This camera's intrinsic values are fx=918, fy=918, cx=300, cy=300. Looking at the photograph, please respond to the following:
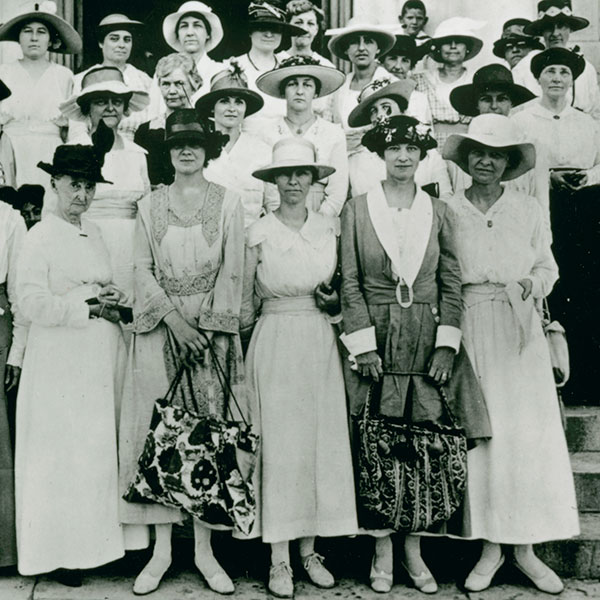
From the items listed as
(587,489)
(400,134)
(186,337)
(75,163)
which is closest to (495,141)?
(400,134)

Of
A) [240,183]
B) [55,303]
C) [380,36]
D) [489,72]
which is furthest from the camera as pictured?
[380,36]

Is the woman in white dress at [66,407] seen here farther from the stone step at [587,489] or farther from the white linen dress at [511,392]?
the stone step at [587,489]

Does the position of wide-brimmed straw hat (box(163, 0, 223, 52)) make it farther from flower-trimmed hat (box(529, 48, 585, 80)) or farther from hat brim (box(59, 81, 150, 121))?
flower-trimmed hat (box(529, 48, 585, 80))

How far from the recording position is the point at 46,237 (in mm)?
4375

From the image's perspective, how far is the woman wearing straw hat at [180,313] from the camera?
4.32 m

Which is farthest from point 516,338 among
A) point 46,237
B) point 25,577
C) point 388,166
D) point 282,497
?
point 25,577

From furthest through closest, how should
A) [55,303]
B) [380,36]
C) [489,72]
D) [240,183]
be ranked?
[380,36] → [489,72] → [240,183] → [55,303]

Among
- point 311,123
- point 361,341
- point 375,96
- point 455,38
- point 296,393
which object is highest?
point 455,38

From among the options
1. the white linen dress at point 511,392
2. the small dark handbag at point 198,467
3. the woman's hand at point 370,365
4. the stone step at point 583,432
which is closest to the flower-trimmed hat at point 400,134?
the white linen dress at point 511,392

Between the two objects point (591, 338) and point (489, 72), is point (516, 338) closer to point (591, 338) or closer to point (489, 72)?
point (591, 338)

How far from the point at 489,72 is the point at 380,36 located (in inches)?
40.9

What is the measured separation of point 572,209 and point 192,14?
122 inches

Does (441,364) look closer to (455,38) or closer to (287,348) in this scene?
(287,348)

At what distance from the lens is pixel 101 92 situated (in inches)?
211
